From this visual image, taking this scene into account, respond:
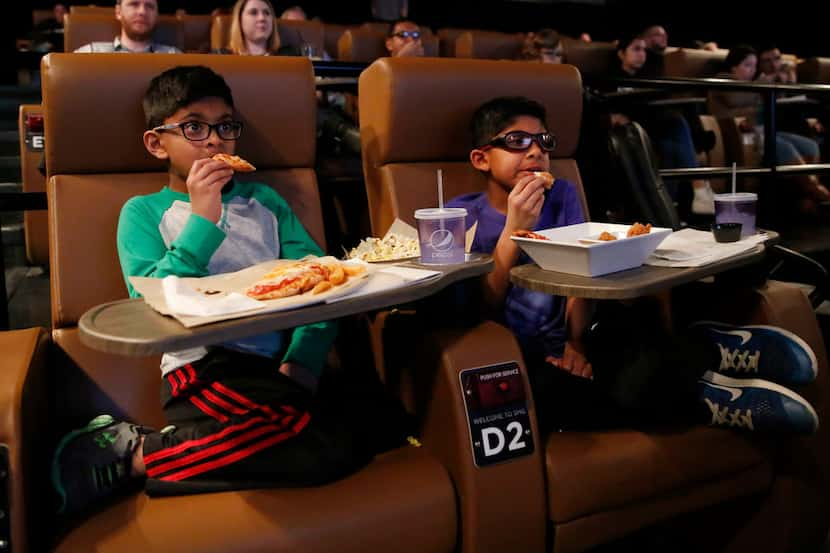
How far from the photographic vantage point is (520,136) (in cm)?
144

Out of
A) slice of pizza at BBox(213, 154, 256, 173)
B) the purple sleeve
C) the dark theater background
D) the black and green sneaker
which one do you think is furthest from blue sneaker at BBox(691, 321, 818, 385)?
the dark theater background

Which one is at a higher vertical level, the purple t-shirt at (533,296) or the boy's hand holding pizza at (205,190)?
the boy's hand holding pizza at (205,190)

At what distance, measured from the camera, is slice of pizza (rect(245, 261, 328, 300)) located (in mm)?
888

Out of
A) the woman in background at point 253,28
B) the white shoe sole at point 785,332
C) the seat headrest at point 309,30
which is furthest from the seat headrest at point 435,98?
the seat headrest at point 309,30

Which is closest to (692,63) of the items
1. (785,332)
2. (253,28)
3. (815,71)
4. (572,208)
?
(815,71)

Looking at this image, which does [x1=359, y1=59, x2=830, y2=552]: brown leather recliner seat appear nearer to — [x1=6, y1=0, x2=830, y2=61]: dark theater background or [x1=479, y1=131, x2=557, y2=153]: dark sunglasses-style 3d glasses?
[x1=479, y1=131, x2=557, y2=153]: dark sunglasses-style 3d glasses

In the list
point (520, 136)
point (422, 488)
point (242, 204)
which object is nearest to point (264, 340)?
point (242, 204)

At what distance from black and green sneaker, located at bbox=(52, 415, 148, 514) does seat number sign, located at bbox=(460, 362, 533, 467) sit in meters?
0.51

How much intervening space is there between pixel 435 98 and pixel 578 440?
0.80 m

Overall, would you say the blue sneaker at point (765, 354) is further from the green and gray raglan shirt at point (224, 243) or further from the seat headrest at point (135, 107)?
the seat headrest at point (135, 107)

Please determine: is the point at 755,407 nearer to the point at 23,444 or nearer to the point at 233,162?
the point at 233,162

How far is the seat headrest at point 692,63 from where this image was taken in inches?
156

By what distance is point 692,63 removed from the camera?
4023 mm

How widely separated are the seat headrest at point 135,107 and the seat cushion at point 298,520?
0.69 metres
